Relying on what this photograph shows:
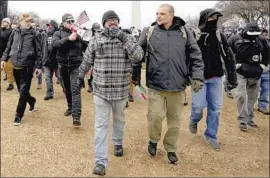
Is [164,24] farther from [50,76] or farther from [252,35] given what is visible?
[50,76]

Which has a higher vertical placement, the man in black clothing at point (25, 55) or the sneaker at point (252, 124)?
the man in black clothing at point (25, 55)

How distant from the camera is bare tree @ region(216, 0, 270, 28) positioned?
4112 cm

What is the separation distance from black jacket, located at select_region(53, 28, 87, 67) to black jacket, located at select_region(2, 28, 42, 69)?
37cm

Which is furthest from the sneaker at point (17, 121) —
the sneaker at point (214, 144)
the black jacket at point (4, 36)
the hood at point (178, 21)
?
the black jacket at point (4, 36)

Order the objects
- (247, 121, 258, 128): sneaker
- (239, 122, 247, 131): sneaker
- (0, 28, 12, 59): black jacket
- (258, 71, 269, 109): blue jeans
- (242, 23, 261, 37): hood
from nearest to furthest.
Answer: (242, 23, 261, 37): hood < (239, 122, 247, 131): sneaker < (247, 121, 258, 128): sneaker < (258, 71, 269, 109): blue jeans < (0, 28, 12, 59): black jacket

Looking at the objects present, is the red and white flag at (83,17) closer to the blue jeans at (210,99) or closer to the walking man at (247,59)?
the blue jeans at (210,99)

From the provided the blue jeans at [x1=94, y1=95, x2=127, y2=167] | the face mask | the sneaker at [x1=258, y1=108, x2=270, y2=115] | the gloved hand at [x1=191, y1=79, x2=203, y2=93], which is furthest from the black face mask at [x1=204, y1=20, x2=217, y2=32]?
the sneaker at [x1=258, y1=108, x2=270, y2=115]

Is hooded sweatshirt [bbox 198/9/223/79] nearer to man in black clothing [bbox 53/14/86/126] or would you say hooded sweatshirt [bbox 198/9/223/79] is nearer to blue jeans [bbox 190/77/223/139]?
blue jeans [bbox 190/77/223/139]

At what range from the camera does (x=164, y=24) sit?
462 cm

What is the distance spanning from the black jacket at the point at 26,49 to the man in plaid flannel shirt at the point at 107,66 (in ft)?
7.24

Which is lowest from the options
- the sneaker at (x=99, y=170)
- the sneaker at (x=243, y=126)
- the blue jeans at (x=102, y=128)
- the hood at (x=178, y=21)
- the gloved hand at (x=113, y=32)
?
the sneaker at (x=243, y=126)

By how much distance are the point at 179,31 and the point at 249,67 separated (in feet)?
7.74

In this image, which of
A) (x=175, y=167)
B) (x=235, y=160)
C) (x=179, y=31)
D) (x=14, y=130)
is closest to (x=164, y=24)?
(x=179, y=31)

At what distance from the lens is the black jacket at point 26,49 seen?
20.8 ft
